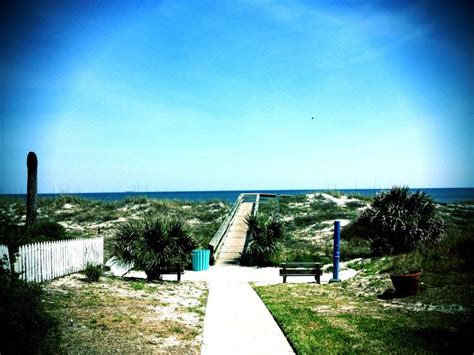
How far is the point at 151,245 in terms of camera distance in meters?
13.5

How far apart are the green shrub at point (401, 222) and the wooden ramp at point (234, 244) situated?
7.02 m

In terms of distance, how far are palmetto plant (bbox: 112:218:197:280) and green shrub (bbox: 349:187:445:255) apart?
906 centimetres

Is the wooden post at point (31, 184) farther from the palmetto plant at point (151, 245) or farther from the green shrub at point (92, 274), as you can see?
the green shrub at point (92, 274)

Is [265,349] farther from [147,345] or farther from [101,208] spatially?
[101,208]

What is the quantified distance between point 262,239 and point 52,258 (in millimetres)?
10376

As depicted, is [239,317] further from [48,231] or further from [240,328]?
[48,231]

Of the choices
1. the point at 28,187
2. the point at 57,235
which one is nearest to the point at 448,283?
the point at 57,235

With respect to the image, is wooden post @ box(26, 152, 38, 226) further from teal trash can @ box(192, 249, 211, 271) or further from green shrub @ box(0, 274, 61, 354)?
green shrub @ box(0, 274, 61, 354)

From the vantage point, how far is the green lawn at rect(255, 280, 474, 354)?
6516 millimetres

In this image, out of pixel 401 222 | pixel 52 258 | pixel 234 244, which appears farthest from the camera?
pixel 234 244

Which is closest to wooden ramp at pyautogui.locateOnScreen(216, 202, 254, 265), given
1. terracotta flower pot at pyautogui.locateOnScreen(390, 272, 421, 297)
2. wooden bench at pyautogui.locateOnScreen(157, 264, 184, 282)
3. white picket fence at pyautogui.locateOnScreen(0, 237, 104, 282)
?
wooden bench at pyautogui.locateOnScreen(157, 264, 184, 282)

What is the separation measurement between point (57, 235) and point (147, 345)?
9.34m

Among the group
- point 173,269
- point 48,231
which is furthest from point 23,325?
point 48,231

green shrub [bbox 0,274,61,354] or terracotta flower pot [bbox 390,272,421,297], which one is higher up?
green shrub [bbox 0,274,61,354]
